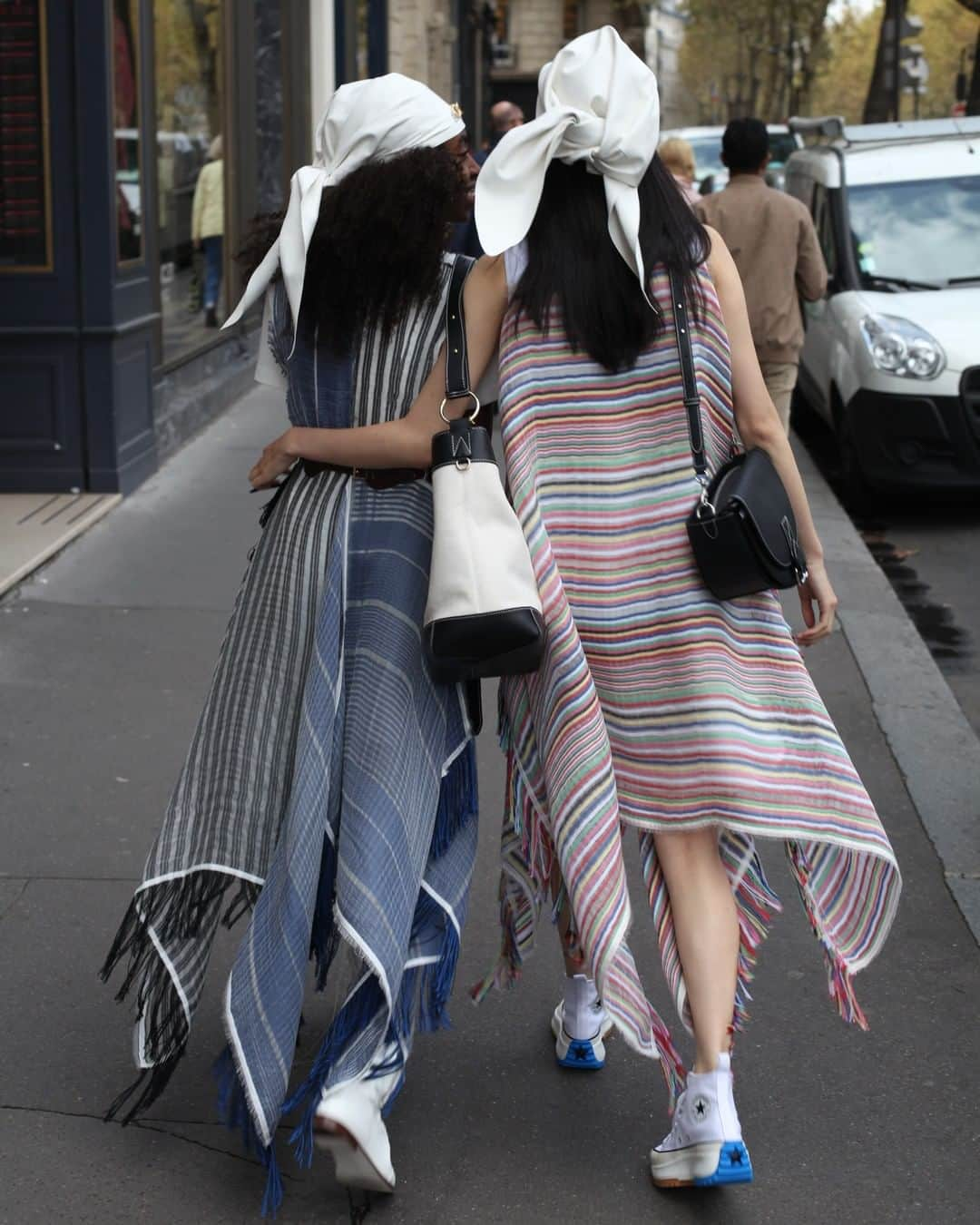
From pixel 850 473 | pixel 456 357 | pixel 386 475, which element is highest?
pixel 456 357

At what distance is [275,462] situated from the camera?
3047 millimetres

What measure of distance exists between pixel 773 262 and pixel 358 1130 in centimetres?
644

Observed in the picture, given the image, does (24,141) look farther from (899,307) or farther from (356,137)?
(356,137)

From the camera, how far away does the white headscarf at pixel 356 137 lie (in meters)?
2.89

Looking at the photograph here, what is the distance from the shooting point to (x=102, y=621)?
6.54m

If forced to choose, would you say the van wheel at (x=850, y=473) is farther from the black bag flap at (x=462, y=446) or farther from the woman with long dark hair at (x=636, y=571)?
the black bag flap at (x=462, y=446)

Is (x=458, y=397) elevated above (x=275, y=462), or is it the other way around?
(x=458, y=397)

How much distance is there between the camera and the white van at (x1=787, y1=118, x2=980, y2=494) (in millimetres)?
8906

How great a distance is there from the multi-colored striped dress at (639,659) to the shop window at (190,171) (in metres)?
7.64

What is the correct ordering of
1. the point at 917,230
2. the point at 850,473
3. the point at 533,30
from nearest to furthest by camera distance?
the point at 850,473
the point at 917,230
the point at 533,30

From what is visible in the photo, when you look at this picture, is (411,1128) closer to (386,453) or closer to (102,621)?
(386,453)

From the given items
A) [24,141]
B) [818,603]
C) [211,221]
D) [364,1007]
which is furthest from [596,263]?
[211,221]

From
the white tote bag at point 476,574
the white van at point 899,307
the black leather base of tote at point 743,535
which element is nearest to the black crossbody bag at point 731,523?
the black leather base of tote at point 743,535

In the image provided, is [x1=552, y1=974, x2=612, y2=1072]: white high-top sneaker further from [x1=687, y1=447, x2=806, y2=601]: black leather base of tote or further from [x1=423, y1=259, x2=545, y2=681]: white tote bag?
[x1=687, y1=447, x2=806, y2=601]: black leather base of tote
